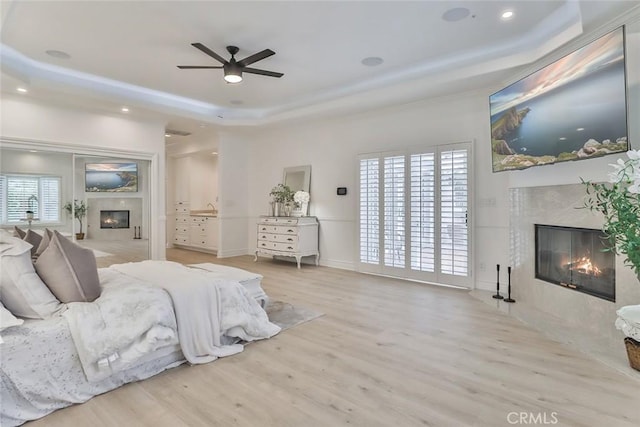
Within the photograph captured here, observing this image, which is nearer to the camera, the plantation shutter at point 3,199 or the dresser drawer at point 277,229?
the plantation shutter at point 3,199

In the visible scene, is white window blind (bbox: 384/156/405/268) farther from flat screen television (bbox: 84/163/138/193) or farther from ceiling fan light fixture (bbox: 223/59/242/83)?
flat screen television (bbox: 84/163/138/193)

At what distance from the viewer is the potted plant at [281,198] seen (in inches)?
256

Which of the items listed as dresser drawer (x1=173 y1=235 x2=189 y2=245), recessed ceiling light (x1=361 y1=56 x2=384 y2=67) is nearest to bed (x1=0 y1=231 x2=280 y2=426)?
recessed ceiling light (x1=361 y1=56 x2=384 y2=67)

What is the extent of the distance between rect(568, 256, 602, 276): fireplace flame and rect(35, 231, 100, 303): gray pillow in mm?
4268

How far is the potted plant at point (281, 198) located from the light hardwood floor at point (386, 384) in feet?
11.4

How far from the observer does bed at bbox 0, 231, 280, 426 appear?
1.85 m

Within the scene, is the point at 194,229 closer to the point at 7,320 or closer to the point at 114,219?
the point at 114,219

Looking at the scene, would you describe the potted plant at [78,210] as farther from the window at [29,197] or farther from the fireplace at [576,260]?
the fireplace at [576,260]

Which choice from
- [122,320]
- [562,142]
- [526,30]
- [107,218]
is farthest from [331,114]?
[122,320]

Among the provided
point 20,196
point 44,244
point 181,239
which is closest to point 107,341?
point 44,244

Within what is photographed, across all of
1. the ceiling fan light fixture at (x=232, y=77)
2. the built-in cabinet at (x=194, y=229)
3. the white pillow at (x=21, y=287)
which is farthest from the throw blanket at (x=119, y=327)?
the built-in cabinet at (x=194, y=229)

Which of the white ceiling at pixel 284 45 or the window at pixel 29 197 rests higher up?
the white ceiling at pixel 284 45

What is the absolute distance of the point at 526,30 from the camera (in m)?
3.51

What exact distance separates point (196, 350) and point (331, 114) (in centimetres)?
440
